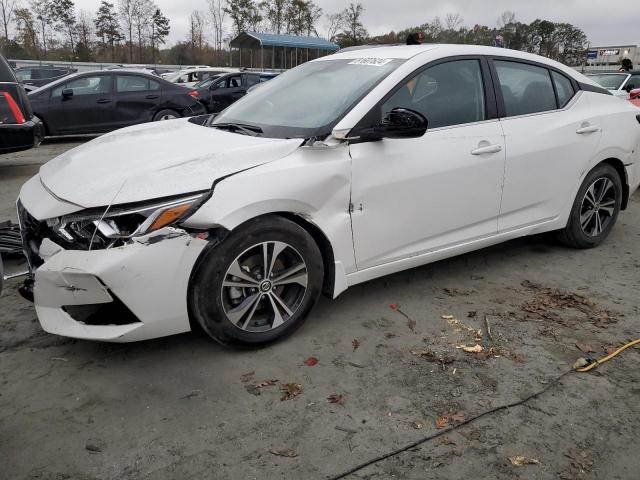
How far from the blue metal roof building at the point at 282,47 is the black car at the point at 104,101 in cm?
2000

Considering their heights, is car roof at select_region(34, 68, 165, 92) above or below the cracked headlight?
above

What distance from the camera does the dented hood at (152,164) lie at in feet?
9.02

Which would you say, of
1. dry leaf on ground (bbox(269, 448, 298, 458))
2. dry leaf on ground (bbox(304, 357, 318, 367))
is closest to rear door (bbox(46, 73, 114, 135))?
dry leaf on ground (bbox(304, 357, 318, 367))

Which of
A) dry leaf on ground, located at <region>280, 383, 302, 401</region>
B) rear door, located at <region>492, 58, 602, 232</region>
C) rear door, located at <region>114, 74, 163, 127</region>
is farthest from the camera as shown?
rear door, located at <region>114, 74, 163, 127</region>

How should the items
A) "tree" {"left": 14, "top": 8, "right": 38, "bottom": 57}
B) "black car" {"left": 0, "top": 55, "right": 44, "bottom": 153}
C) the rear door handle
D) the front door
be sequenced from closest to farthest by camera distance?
1. the front door
2. the rear door handle
3. "black car" {"left": 0, "top": 55, "right": 44, "bottom": 153}
4. "tree" {"left": 14, "top": 8, "right": 38, "bottom": 57}

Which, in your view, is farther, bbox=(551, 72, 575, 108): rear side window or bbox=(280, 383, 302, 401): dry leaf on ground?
bbox=(551, 72, 575, 108): rear side window

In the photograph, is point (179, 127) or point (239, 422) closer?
point (239, 422)

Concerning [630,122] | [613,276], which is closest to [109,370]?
[613,276]

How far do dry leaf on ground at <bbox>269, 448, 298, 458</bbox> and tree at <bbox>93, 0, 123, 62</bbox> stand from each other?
54946 millimetres

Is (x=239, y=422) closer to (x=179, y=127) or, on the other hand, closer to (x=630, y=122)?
(x=179, y=127)

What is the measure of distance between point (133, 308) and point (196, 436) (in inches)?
27.6

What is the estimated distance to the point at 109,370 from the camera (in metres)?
2.91

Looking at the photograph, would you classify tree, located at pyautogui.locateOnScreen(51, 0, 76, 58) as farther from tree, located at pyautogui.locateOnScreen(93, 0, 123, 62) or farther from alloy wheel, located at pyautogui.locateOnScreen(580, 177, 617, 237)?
alloy wheel, located at pyautogui.locateOnScreen(580, 177, 617, 237)

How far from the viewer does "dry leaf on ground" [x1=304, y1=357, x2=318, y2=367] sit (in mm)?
3000
